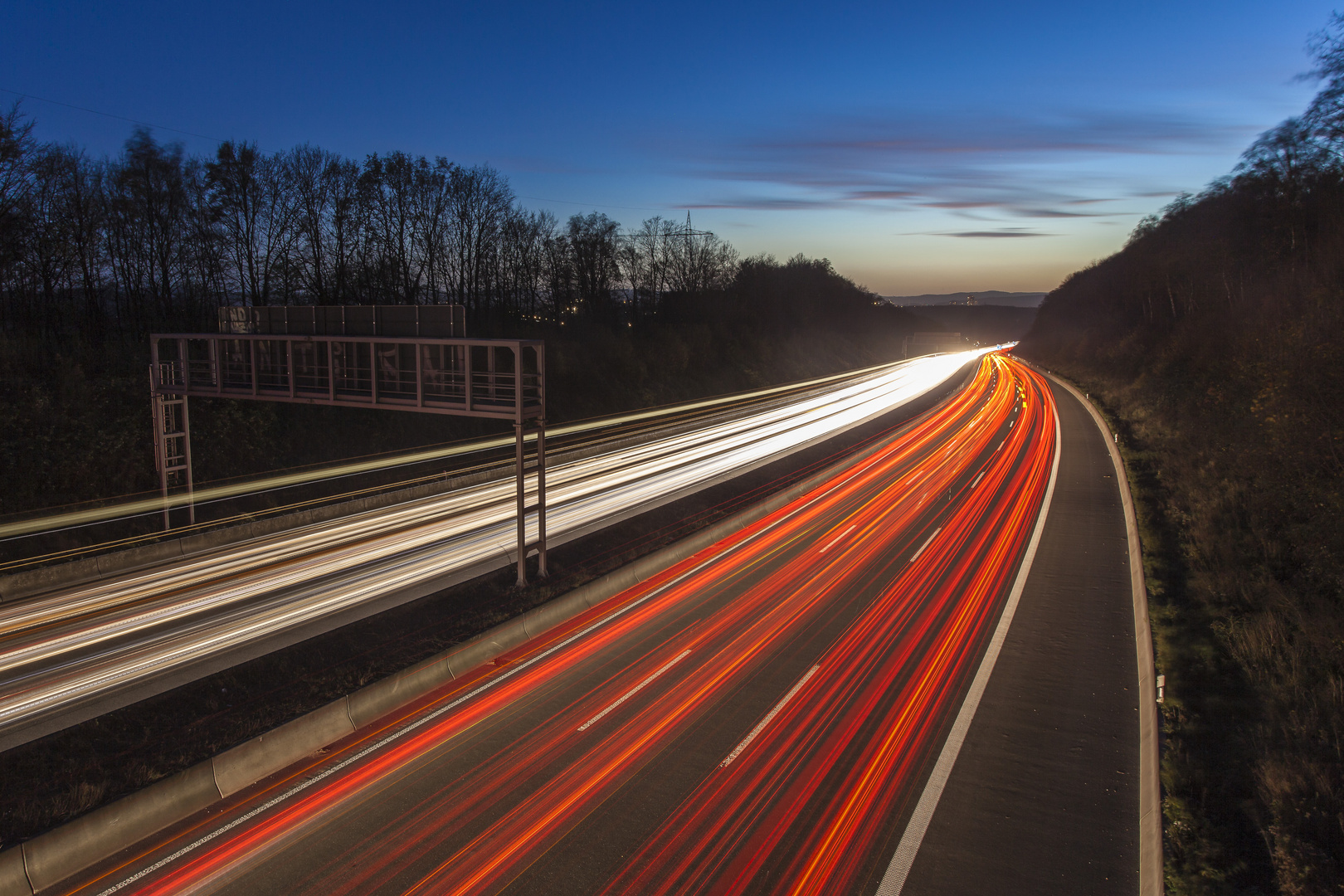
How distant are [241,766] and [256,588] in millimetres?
7086

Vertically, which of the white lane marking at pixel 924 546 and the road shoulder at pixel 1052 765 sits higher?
the white lane marking at pixel 924 546

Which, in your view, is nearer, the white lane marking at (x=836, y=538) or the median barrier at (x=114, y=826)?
the median barrier at (x=114, y=826)

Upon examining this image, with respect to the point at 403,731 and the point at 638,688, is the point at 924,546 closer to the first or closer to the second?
the point at 638,688

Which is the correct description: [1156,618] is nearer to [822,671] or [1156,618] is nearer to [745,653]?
[822,671]

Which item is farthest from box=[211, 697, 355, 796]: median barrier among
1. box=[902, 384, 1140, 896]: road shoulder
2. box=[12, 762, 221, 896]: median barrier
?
box=[902, 384, 1140, 896]: road shoulder

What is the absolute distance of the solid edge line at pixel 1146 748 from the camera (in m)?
6.79

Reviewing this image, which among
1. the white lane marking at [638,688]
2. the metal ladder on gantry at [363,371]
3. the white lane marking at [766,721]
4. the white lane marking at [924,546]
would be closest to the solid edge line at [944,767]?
the white lane marking at [766,721]

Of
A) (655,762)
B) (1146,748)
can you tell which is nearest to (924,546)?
(1146,748)

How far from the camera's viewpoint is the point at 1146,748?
8969mm

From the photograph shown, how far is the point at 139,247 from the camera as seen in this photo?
127 feet

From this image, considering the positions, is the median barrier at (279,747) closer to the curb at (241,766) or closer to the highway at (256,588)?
the curb at (241,766)

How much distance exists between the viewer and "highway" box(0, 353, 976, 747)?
418 inches

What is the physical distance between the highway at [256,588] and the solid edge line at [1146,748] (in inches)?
490

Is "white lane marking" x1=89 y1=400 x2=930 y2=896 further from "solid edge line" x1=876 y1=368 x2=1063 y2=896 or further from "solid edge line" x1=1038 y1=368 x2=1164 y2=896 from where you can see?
"solid edge line" x1=1038 y1=368 x2=1164 y2=896
